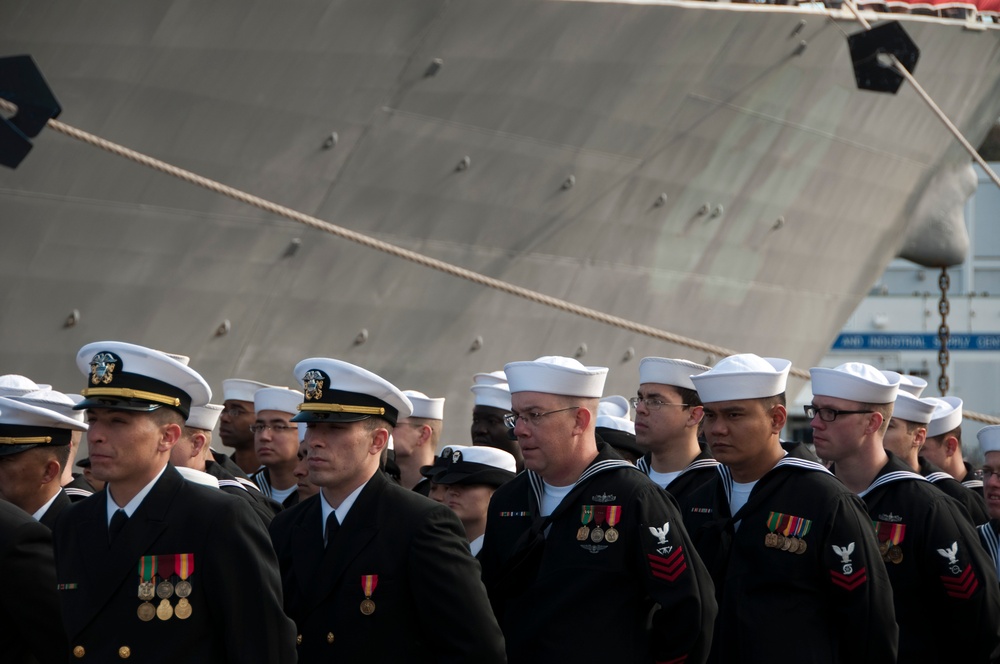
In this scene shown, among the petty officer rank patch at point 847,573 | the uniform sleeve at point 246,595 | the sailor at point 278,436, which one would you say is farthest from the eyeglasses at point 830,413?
the sailor at point 278,436

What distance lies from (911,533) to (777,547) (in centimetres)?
68

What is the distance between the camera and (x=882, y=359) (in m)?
31.8

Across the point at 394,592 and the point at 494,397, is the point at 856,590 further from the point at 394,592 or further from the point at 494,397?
the point at 494,397

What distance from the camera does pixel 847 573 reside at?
12.5 feet

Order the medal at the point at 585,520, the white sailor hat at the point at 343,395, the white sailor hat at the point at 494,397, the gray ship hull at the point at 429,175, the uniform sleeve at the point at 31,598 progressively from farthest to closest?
1. the gray ship hull at the point at 429,175
2. the white sailor hat at the point at 494,397
3. the medal at the point at 585,520
4. the white sailor hat at the point at 343,395
5. the uniform sleeve at the point at 31,598

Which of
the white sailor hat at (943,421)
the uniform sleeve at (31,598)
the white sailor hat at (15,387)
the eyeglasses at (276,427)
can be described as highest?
the white sailor hat at (943,421)

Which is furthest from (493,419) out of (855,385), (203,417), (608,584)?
(608,584)

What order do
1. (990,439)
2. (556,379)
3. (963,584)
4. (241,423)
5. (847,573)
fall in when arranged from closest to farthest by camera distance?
(847,573) < (556,379) < (963,584) < (990,439) < (241,423)

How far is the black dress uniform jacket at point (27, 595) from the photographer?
3.29 m

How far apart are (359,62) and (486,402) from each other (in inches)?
124

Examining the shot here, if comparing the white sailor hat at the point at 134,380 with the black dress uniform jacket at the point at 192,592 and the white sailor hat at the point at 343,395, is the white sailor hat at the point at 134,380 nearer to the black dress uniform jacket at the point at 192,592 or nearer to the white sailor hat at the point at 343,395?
the black dress uniform jacket at the point at 192,592

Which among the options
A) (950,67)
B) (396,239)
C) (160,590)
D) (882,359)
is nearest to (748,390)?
(160,590)

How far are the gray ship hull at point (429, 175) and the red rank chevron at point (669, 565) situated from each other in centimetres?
539

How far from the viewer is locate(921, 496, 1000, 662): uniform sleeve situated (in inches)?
168
